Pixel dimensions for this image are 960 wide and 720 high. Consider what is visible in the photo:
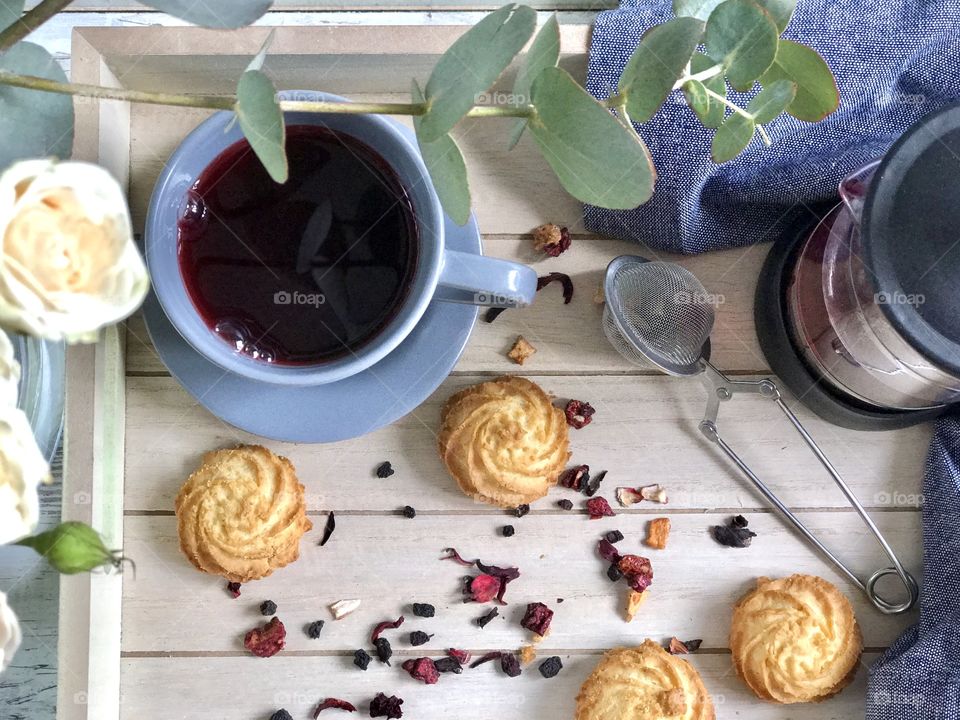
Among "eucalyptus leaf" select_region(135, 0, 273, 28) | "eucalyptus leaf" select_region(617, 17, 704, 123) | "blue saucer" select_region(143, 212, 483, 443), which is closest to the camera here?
"eucalyptus leaf" select_region(135, 0, 273, 28)

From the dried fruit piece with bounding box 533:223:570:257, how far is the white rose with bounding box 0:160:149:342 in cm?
55

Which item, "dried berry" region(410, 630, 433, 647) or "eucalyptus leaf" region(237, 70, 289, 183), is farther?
"dried berry" region(410, 630, 433, 647)

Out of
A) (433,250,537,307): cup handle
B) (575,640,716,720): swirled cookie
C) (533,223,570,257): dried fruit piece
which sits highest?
(533,223,570,257): dried fruit piece

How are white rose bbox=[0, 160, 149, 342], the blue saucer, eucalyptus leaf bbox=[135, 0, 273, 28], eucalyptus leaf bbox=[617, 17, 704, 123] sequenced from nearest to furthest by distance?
white rose bbox=[0, 160, 149, 342] → eucalyptus leaf bbox=[135, 0, 273, 28] → eucalyptus leaf bbox=[617, 17, 704, 123] → the blue saucer

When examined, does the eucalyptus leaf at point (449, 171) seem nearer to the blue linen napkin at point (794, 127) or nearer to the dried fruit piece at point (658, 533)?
the blue linen napkin at point (794, 127)

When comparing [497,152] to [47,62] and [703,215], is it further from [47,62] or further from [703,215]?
[47,62]

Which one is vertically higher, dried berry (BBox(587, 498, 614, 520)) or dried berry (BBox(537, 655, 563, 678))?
dried berry (BBox(587, 498, 614, 520))

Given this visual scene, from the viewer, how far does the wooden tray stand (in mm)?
888

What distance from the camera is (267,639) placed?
2.88 feet

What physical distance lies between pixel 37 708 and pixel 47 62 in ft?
2.37

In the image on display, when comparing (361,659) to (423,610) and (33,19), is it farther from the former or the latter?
(33,19)

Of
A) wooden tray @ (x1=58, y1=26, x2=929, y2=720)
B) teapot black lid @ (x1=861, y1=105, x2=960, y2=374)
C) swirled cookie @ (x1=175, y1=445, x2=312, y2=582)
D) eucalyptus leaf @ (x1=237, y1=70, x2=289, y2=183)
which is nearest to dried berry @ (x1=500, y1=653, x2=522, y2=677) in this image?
wooden tray @ (x1=58, y1=26, x2=929, y2=720)

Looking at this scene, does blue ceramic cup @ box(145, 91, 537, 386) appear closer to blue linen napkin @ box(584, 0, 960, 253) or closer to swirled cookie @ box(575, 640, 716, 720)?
blue linen napkin @ box(584, 0, 960, 253)

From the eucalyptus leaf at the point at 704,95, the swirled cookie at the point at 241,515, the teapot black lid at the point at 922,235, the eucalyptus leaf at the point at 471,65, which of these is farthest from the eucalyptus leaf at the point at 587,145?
the swirled cookie at the point at 241,515
